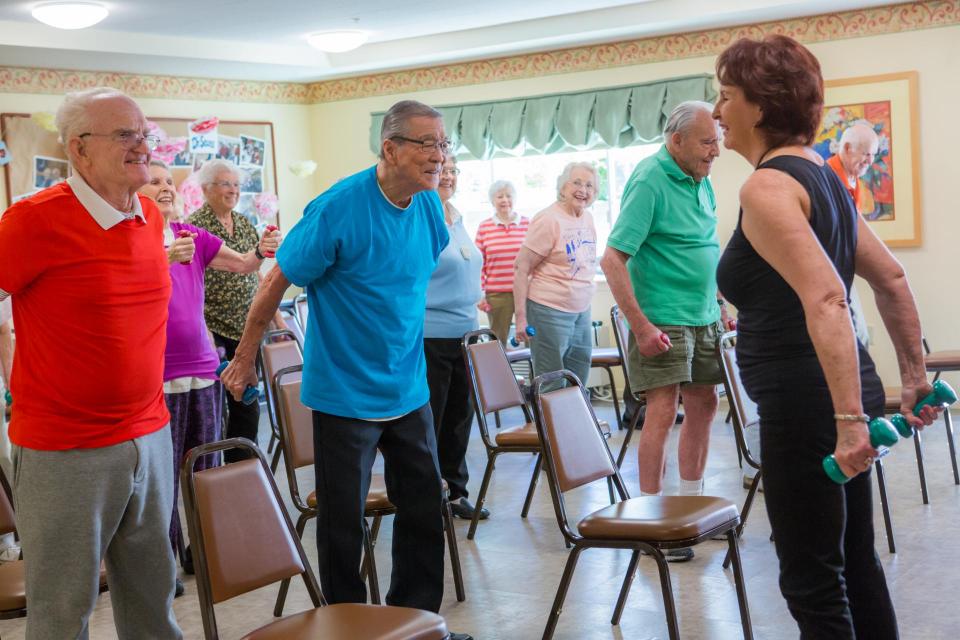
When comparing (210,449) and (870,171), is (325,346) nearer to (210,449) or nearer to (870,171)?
(210,449)

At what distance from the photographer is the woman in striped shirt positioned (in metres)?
6.82

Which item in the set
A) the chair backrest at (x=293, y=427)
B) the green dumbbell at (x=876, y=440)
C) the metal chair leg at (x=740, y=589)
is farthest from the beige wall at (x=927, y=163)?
the green dumbbell at (x=876, y=440)

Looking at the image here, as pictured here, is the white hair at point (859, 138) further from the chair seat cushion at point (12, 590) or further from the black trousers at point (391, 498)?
the chair seat cushion at point (12, 590)

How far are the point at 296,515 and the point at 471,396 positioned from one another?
0.99m

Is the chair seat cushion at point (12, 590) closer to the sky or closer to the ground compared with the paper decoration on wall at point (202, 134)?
closer to the ground

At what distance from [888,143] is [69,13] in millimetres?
4990

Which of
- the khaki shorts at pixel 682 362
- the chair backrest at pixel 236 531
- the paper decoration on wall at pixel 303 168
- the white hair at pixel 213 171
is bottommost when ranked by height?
the chair backrest at pixel 236 531

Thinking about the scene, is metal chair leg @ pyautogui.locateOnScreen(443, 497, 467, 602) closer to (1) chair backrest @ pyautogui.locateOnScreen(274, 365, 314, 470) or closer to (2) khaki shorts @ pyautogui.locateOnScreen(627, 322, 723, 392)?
(1) chair backrest @ pyautogui.locateOnScreen(274, 365, 314, 470)

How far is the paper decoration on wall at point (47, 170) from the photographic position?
24.0ft

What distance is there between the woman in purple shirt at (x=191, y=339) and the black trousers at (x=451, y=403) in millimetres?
940

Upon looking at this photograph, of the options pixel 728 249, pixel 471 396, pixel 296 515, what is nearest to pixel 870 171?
pixel 471 396

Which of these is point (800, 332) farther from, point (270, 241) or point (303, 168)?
point (303, 168)

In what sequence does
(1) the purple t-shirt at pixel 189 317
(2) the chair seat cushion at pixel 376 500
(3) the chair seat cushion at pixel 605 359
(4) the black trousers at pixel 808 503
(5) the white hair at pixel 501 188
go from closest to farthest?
(4) the black trousers at pixel 808 503
(2) the chair seat cushion at pixel 376 500
(1) the purple t-shirt at pixel 189 317
(3) the chair seat cushion at pixel 605 359
(5) the white hair at pixel 501 188

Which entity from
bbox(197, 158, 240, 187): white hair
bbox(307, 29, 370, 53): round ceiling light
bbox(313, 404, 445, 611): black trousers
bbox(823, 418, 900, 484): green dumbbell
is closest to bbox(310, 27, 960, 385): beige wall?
bbox(307, 29, 370, 53): round ceiling light
